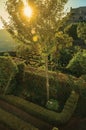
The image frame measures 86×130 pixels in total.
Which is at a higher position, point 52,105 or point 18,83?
point 18,83

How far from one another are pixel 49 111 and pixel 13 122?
2.88 meters

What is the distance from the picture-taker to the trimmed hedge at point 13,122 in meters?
13.8

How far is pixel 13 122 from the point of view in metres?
14.6

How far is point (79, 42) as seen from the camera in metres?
44.6

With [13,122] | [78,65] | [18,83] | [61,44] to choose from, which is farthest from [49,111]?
[78,65]

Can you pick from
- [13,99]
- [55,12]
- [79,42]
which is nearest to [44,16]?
[55,12]

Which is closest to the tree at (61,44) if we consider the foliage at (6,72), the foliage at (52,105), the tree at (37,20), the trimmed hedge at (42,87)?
the tree at (37,20)

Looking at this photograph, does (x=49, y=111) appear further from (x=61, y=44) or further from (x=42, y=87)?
(x=61, y=44)

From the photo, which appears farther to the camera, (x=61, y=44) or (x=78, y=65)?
(x=78, y=65)

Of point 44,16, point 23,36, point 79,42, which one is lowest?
point 79,42

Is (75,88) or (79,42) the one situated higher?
(75,88)

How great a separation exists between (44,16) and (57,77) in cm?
492

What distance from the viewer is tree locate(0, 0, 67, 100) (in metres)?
17.1

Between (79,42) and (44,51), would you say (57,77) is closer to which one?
(44,51)
